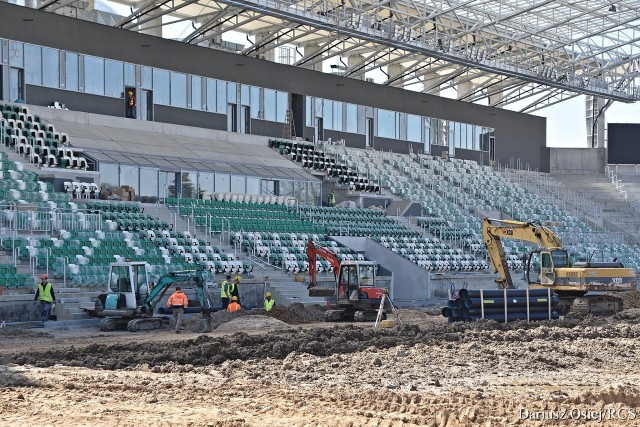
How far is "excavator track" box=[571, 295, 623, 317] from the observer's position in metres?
36.8

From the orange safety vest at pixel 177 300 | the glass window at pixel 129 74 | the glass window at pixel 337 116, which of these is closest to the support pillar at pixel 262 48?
the glass window at pixel 337 116

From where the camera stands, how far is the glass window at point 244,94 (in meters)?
54.7

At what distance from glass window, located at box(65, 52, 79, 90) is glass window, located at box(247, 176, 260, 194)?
317 inches

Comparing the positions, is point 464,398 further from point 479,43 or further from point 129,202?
point 479,43

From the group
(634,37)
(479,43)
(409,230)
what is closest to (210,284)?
(409,230)

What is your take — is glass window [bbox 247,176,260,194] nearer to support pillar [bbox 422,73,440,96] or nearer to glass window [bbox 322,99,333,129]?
glass window [bbox 322,99,333,129]

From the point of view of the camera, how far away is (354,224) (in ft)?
159

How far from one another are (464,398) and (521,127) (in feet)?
195

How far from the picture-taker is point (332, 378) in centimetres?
1841

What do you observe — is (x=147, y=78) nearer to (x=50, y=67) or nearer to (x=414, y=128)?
(x=50, y=67)

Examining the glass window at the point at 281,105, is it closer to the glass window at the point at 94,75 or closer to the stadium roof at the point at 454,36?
the stadium roof at the point at 454,36

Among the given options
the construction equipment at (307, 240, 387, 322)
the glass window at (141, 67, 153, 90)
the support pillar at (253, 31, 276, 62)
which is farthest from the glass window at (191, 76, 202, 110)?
the construction equipment at (307, 240, 387, 322)

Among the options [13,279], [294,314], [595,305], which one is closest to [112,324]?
[13,279]

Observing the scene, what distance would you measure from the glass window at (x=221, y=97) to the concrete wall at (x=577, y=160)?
28849mm
